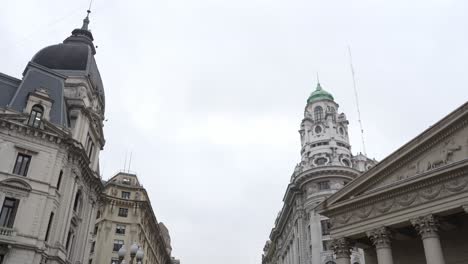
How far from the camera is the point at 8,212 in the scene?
37719 millimetres

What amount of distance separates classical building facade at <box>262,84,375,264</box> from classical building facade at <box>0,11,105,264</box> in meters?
29.5

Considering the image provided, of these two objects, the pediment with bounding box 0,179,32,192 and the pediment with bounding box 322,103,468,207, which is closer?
the pediment with bounding box 322,103,468,207

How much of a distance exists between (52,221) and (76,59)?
21.5m

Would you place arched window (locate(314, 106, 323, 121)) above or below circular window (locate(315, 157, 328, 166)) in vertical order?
above

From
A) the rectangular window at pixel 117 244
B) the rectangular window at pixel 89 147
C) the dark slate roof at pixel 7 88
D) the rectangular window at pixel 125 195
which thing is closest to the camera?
the dark slate roof at pixel 7 88

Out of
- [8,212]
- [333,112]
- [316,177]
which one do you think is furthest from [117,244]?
[333,112]

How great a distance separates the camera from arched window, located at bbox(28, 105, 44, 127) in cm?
4142

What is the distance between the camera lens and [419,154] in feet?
93.4

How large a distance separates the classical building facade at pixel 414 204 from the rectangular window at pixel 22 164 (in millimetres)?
27373

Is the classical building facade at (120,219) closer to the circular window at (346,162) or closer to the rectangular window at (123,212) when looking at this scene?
the rectangular window at (123,212)

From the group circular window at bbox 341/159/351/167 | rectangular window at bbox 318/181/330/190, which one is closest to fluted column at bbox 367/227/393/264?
rectangular window at bbox 318/181/330/190

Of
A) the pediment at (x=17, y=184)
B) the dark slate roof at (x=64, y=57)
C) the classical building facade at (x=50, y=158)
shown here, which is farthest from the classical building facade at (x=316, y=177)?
the pediment at (x=17, y=184)

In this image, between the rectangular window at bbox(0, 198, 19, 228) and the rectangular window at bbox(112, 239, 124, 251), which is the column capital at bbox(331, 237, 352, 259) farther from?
the rectangular window at bbox(112, 239, 124, 251)

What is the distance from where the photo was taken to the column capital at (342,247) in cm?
3012
